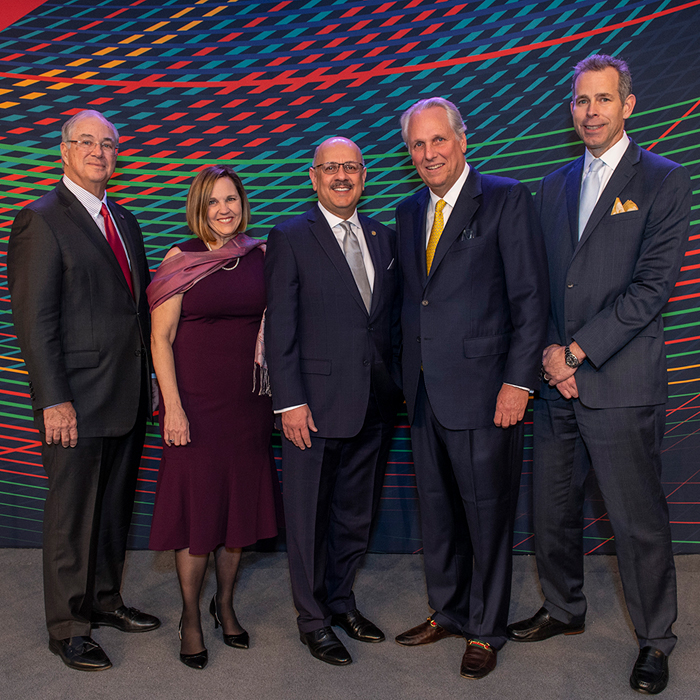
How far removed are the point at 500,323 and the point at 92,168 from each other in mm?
1726

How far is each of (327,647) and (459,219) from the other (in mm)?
1725


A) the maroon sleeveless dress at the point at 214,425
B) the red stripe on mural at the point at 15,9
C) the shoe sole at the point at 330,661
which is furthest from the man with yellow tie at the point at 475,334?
the red stripe on mural at the point at 15,9

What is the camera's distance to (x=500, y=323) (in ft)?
8.04

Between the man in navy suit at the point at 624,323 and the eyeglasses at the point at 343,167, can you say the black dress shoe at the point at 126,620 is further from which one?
the eyeglasses at the point at 343,167

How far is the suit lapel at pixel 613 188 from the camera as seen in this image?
241cm

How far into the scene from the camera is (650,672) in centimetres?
233

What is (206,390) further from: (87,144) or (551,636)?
(551,636)

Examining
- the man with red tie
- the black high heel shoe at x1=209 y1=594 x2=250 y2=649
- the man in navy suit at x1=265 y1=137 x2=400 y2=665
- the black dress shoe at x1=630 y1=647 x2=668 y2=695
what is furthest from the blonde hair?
the black dress shoe at x1=630 y1=647 x2=668 y2=695

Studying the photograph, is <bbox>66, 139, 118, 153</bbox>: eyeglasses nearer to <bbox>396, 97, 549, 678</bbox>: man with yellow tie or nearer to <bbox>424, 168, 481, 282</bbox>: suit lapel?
<bbox>396, 97, 549, 678</bbox>: man with yellow tie

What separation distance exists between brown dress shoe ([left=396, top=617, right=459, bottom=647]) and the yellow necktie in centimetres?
147

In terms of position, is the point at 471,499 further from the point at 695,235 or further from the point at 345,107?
the point at 345,107

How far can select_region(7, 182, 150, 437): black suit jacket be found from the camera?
2482mm

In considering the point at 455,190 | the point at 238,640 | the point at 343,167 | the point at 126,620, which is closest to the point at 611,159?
the point at 455,190

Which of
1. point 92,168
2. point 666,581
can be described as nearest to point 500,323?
point 666,581
